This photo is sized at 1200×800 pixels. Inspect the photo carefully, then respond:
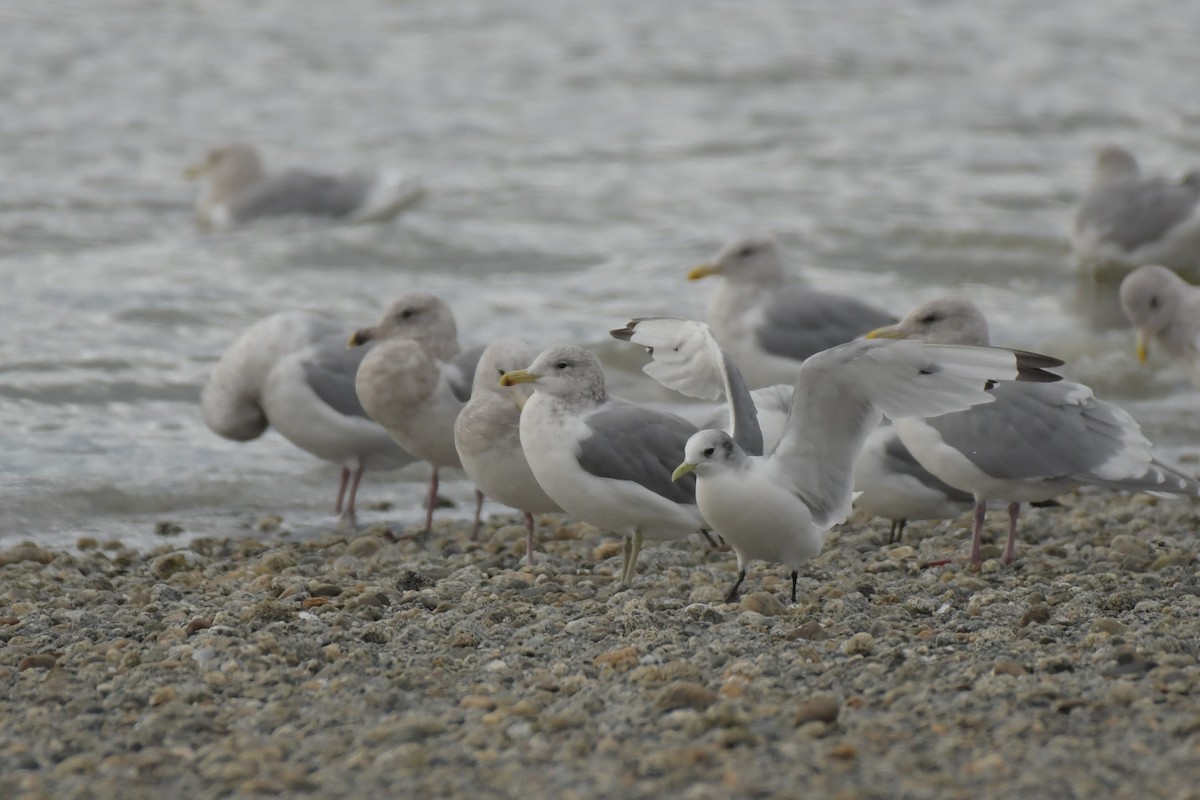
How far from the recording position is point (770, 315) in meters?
9.38

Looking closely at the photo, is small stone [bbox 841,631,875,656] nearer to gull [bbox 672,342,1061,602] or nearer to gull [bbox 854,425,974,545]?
gull [bbox 672,342,1061,602]

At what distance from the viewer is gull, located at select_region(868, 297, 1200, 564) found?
625 centimetres

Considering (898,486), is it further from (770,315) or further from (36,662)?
(36,662)

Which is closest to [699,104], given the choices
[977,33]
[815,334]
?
[977,33]

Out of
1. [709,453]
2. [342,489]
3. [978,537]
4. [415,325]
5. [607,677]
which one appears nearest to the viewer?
[607,677]

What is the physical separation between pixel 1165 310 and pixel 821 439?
357 cm

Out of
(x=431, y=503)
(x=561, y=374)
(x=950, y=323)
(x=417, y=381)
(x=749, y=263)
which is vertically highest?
(x=950, y=323)

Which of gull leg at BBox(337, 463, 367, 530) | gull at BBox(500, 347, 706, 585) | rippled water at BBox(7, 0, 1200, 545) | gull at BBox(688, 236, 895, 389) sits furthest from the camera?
gull at BBox(688, 236, 895, 389)

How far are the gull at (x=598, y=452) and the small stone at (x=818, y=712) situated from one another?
5.74ft

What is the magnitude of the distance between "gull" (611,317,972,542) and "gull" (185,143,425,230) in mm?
7454

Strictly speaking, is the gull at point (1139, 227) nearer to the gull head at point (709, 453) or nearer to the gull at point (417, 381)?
the gull at point (417, 381)

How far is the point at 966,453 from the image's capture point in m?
6.26

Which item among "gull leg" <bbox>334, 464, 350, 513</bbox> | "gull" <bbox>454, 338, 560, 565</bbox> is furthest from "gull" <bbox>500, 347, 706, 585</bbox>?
"gull leg" <bbox>334, 464, 350, 513</bbox>

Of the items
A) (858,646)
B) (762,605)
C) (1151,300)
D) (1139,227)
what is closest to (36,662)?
(762,605)
